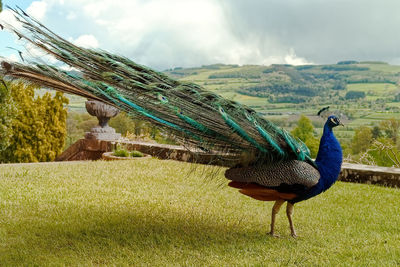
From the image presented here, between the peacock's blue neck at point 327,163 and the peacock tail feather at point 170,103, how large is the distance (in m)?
A: 0.18

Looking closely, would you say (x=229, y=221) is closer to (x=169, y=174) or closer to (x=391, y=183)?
(x=169, y=174)

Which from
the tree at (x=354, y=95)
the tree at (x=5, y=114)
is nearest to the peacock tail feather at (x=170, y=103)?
the tree at (x=5, y=114)

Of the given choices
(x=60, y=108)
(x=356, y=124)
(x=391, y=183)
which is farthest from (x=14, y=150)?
(x=356, y=124)

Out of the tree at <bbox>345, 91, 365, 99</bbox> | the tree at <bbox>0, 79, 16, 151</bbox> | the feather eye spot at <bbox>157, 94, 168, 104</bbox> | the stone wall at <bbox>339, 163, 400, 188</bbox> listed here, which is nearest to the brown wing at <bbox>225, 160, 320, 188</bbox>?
the feather eye spot at <bbox>157, 94, 168, 104</bbox>

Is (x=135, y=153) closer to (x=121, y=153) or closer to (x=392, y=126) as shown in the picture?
(x=121, y=153)

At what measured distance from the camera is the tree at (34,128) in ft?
58.8

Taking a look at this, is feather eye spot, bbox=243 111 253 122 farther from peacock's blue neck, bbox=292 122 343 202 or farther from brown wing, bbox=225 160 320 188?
peacock's blue neck, bbox=292 122 343 202

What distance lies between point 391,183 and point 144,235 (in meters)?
5.03

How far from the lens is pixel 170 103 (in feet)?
12.8

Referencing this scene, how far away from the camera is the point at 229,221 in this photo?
16.7ft

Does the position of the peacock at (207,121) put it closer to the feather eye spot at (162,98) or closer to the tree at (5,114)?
the feather eye spot at (162,98)

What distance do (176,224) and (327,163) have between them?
1873mm

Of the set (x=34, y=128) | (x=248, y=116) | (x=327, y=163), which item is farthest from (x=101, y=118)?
(x=34, y=128)

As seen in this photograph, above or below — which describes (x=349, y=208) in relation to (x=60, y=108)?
below
